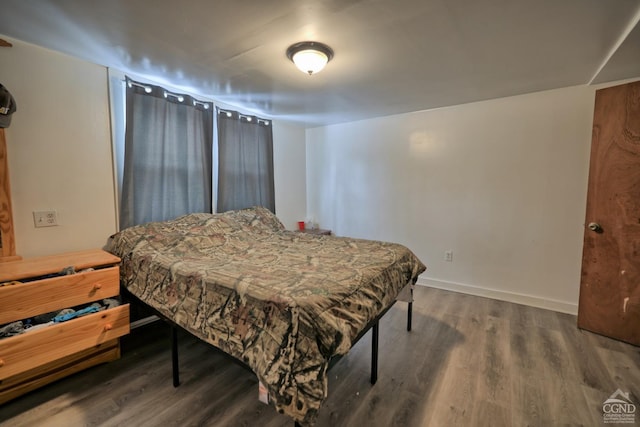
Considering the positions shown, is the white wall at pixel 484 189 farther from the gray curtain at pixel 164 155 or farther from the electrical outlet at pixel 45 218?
the electrical outlet at pixel 45 218

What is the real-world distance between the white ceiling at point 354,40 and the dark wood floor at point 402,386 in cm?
219

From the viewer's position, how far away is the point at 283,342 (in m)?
1.17

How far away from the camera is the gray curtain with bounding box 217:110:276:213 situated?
10.2 ft

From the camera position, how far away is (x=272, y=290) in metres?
1.34

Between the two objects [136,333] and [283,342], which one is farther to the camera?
[136,333]

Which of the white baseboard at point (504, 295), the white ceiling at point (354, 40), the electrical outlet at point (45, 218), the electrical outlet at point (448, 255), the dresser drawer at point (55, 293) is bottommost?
the white baseboard at point (504, 295)

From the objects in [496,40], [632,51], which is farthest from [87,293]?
[632,51]

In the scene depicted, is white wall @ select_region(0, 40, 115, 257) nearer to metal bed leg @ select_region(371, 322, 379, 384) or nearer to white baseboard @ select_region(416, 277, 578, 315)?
metal bed leg @ select_region(371, 322, 379, 384)

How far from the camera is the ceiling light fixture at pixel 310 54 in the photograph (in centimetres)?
183

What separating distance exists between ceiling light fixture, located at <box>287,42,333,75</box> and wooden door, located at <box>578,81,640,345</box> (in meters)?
2.29

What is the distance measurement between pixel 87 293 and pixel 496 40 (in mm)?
3160

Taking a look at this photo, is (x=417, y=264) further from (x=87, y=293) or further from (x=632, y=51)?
(x=87, y=293)

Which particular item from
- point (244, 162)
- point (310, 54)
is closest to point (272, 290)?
point (310, 54)

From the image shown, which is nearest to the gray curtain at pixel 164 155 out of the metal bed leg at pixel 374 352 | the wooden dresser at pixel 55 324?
the wooden dresser at pixel 55 324
